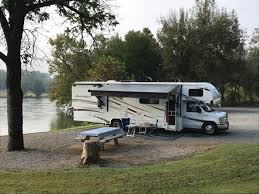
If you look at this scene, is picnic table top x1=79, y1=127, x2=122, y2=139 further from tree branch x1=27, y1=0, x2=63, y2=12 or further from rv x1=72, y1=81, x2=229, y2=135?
tree branch x1=27, y1=0, x2=63, y2=12

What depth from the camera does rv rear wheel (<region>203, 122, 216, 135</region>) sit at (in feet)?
74.7

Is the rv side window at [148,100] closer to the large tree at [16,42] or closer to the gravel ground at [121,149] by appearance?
the gravel ground at [121,149]

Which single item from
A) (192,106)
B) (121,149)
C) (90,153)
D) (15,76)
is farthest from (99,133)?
(192,106)

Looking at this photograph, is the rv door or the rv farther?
the rv door

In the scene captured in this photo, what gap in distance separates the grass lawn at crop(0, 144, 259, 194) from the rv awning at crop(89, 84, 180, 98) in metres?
9.31

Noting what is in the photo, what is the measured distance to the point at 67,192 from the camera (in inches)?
388

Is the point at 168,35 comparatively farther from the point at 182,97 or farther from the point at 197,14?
the point at 182,97

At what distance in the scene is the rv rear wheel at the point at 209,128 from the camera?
22781 mm

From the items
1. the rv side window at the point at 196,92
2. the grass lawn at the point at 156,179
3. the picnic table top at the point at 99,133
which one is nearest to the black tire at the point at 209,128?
the rv side window at the point at 196,92

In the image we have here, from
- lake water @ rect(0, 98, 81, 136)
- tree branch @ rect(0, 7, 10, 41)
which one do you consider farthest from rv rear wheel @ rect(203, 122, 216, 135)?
lake water @ rect(0, 98, 81, 136)

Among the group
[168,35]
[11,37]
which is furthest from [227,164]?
[168,35]

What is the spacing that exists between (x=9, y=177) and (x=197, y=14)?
1561 inches

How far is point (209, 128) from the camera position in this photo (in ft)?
75.0

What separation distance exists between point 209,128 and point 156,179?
498 inches
